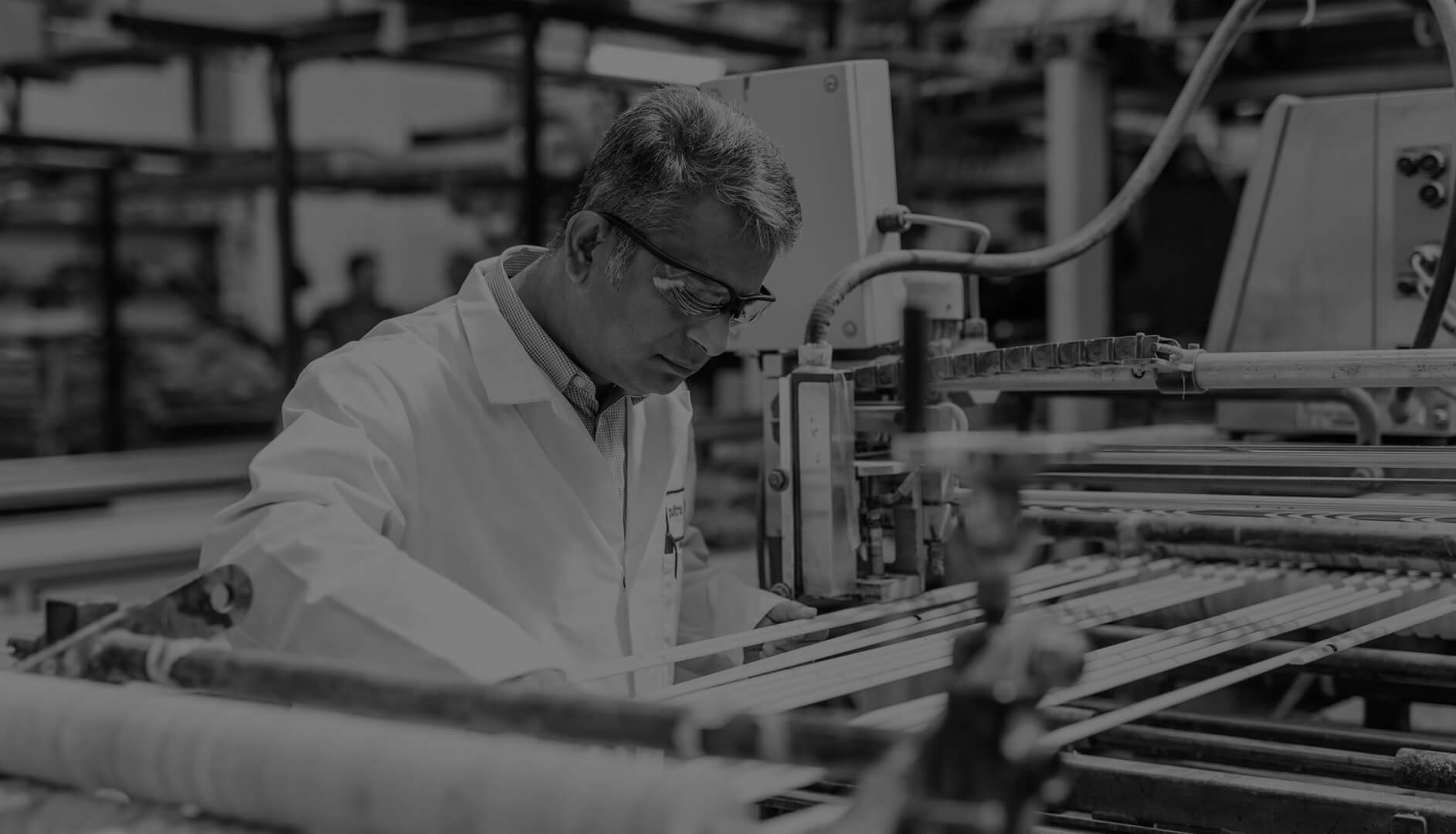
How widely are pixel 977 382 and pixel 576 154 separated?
4.50m

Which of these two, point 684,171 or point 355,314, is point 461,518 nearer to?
point 684,171

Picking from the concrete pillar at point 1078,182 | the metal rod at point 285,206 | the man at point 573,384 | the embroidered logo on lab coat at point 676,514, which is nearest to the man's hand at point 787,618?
the man at point 573,384

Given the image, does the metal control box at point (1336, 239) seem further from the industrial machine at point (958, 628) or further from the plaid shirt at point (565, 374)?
the plaid shirt at point (565, 374)

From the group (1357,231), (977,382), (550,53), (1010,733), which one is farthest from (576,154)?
(1010,733)

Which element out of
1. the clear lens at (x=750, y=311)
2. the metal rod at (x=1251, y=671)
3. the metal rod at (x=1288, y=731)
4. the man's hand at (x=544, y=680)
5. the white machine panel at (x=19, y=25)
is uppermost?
the white machine panel at (x=19, y=25)

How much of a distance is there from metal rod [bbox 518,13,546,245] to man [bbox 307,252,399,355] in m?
2.28

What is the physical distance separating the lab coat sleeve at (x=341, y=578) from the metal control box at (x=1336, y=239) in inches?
77.0

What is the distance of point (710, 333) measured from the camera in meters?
1.56

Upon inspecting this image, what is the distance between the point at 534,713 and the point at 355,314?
603 cm

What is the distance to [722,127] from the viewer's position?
1.53 meters

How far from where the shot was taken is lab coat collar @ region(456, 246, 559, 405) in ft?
5.05

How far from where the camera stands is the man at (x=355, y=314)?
6.45 metres

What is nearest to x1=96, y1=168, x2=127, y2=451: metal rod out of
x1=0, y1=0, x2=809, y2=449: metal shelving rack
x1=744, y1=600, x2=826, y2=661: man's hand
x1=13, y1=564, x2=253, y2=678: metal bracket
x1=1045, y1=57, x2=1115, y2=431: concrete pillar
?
x1=0, y1=0, x2=809, y2=449: metal shelving rack

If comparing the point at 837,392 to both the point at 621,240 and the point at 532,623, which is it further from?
the point at 532,623
